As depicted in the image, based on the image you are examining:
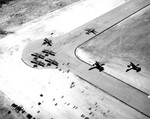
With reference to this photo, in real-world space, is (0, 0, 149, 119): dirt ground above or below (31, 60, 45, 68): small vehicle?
below

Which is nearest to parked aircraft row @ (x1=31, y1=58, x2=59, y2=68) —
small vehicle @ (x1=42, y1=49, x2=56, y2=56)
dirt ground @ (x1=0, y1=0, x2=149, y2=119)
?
dirt ground @ (x1=0, y1=0, x2=149, y2=119)

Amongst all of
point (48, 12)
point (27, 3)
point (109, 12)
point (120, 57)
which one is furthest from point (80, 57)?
point (27, 3)

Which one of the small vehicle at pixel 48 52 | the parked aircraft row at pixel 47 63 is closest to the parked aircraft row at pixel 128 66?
the parked aircraft row at pixel 47 63

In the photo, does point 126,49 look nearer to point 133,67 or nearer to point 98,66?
point 133,67

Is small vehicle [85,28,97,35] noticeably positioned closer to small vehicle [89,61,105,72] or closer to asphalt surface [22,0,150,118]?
asphalt surface [22,0,150,118]

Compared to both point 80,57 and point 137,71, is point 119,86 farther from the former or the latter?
point 80,57

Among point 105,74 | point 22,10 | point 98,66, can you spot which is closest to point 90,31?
point 98,66

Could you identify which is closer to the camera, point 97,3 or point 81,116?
point 81,116

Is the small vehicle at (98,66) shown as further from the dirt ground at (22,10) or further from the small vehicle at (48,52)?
the dirt ground at (22,10)
